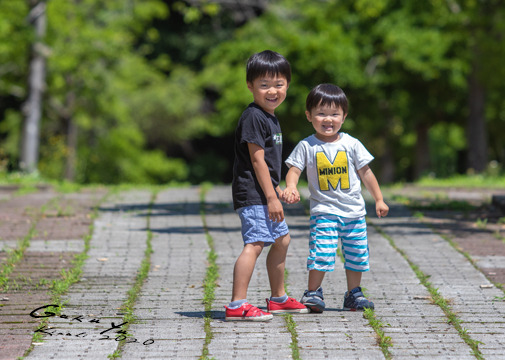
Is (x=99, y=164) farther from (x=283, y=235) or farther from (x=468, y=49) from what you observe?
(x=283, y=235)

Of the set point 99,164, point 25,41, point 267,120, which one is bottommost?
point 99,164

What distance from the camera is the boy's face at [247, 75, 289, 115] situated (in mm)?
4980

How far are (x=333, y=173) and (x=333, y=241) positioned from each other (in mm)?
417

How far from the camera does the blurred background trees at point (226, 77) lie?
62.1 feet

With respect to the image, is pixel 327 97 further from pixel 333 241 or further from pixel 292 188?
pixel 333 241

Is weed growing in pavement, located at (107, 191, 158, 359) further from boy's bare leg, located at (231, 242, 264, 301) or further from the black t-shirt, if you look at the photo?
the black t-shirt

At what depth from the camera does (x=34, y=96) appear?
19125 millimetres

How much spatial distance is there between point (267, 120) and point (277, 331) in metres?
1.24

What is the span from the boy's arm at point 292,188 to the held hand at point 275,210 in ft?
Answer: 0.27

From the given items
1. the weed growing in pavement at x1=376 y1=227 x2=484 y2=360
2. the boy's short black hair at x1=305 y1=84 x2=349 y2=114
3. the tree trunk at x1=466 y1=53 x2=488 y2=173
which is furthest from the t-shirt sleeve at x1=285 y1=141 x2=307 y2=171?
the tree trunk at x1=466 y1=53 x2=488 y2=173

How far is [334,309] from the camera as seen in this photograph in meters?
5.26

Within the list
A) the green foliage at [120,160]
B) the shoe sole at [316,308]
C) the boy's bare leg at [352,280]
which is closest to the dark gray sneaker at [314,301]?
the shoe sole at [316,308]

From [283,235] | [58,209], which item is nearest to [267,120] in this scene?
[283,235]

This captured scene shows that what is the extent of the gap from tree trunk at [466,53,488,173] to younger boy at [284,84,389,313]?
1518cm
